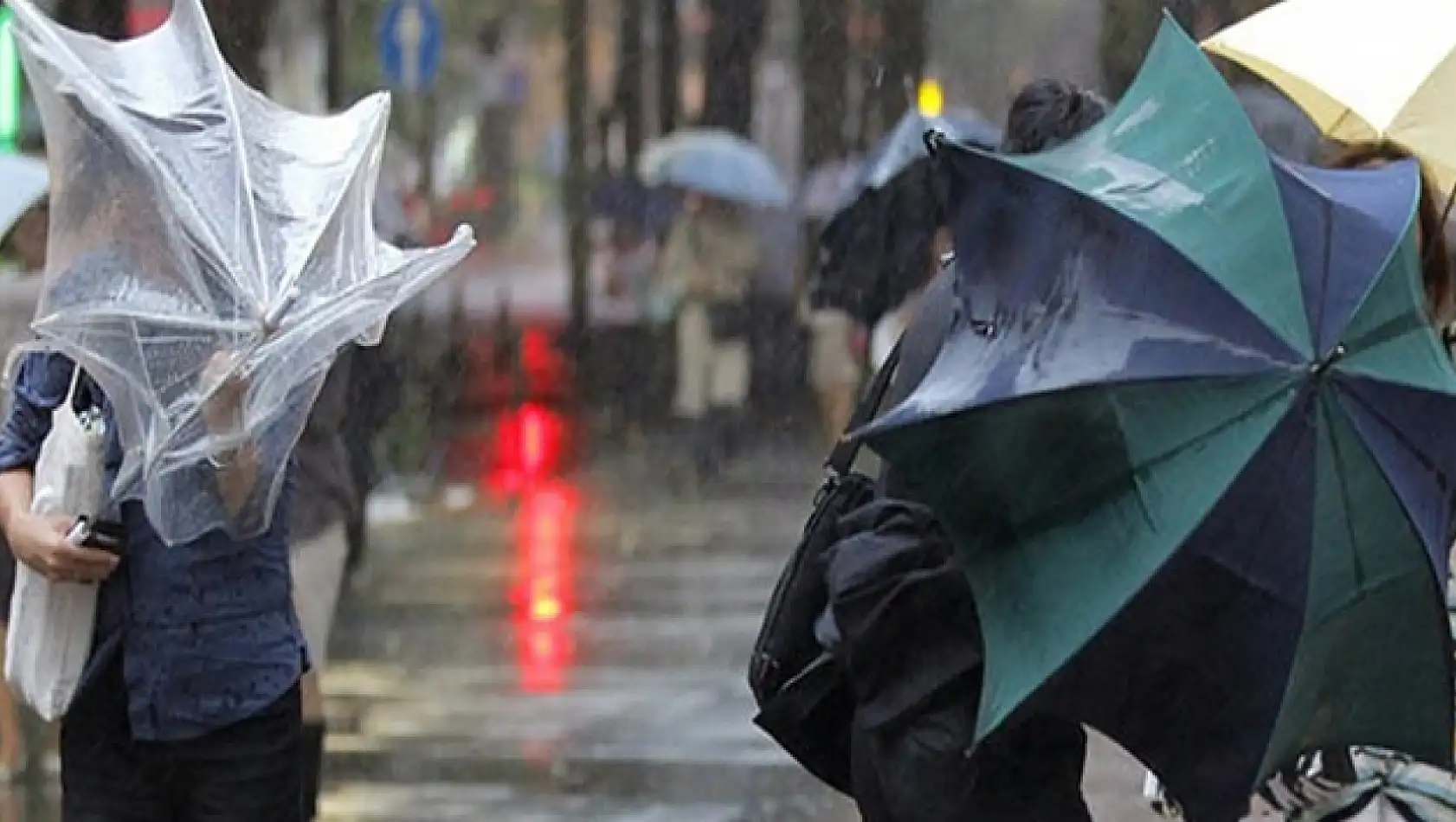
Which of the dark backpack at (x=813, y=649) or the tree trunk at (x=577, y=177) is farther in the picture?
the tree trunk at (x=577, y=177)

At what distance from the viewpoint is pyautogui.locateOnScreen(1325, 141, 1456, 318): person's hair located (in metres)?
4.72

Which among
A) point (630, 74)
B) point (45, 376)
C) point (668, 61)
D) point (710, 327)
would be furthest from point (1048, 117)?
point (630, 74)

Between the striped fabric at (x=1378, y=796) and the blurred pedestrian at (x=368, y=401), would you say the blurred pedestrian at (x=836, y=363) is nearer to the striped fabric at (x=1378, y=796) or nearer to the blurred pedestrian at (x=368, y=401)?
the blurred pedestrian at (x=368, y=401)

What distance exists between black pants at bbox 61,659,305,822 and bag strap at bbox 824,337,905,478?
119 centimetres

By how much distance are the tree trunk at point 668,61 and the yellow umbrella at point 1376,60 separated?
27521mm

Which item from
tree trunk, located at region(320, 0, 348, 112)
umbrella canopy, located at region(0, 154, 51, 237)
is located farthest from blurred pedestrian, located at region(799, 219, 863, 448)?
umbrella canopy, located at region(0, 154, 51, 237)

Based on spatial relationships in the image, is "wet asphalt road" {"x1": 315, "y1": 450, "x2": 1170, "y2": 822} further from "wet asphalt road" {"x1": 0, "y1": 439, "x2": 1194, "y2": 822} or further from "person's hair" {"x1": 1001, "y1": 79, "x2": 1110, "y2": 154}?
"person's hair" {"x1": 1001, "y1": 79, "x2": 1110, "y2": 154}

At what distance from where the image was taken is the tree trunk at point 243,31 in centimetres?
1461

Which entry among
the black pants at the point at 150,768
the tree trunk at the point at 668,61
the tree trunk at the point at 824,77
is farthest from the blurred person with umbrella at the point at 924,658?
the tree trunk at the point at 668,61

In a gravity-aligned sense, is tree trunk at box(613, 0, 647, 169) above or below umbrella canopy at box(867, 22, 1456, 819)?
above

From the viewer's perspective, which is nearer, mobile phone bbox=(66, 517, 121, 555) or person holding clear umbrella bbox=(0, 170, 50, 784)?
mobile phone bbox=(66, 517, 121, 555)

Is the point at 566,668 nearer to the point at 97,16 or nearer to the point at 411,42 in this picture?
the point at 97,16

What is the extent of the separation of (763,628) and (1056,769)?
22.6 inches

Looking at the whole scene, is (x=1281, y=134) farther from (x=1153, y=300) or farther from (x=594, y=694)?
(x=1153, y=300)
